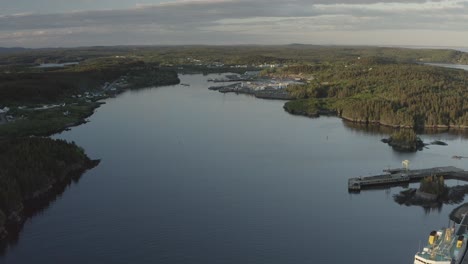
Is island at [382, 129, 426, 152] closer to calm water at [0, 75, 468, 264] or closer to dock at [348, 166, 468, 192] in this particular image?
calm water at [0, 75, 468, 264]

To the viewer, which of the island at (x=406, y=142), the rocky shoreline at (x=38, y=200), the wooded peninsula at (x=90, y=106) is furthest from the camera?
the island at (x=406, y=142)

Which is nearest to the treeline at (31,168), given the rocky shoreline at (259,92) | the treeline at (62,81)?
the treeline at (62,81)

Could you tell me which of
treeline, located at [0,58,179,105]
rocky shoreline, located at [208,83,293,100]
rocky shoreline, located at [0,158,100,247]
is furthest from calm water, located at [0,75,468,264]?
rocky shoreline, located at [208,83,293,100]

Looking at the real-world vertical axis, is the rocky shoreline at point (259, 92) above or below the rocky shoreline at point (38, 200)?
above

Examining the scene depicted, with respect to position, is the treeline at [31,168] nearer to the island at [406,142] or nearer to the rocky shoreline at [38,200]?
the rocky shoreline at [38,200]

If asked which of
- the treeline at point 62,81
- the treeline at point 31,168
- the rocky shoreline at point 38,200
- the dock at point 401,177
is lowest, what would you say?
the dock at point 401,177

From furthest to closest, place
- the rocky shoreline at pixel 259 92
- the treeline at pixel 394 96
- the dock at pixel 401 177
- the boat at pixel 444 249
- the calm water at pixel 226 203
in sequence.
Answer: the rocky shoreline at pixel 259 92 < the treeline at pixel 394 96 < the dock at pixel 401 177 < the calm water at pixel 226 203 < the boat at pixel 444 249

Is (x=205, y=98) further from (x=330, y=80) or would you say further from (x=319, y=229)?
(x=319, y=229)
